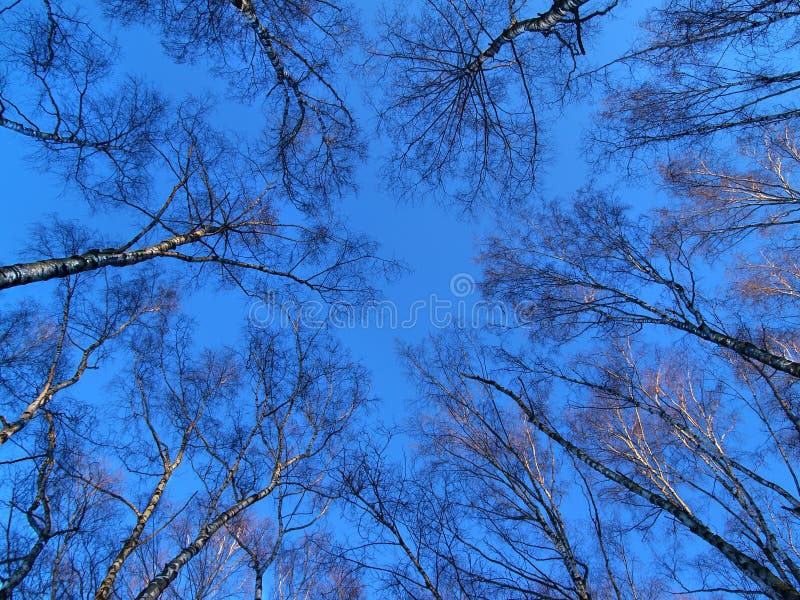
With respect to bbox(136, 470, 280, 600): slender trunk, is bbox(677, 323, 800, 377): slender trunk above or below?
above

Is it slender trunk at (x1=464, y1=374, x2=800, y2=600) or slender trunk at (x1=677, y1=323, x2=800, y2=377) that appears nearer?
slender trunk at (x1=464, y1=374, x2=800, y2=600)

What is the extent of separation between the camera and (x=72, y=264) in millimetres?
4074

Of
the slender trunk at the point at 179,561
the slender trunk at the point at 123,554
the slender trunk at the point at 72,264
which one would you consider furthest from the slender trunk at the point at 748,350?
the slender trunk at the point at 123,554

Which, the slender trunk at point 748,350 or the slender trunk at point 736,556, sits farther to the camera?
the slender trunk at point 748,350

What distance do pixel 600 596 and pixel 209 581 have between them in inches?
348

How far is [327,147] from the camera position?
7254mm

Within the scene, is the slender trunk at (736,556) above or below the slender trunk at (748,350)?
below

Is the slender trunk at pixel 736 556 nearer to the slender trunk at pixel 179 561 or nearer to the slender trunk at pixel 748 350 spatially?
the slender trunk at pixel 748 350

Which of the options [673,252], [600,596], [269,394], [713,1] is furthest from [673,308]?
[269,394]

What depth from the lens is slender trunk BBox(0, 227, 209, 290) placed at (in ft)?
11.4

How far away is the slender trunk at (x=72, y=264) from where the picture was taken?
3471mm

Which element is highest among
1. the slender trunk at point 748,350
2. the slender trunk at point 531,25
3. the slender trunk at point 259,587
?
the slender trunk at point 531,25

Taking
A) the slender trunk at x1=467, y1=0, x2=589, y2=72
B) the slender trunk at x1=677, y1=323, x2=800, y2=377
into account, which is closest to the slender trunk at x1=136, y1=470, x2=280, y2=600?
the slender trunk at x1=467, y1=0, x2=589, y2=72

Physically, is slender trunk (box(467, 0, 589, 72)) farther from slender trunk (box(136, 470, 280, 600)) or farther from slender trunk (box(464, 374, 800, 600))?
slender trunk (box(136, 470, 280, 600))
